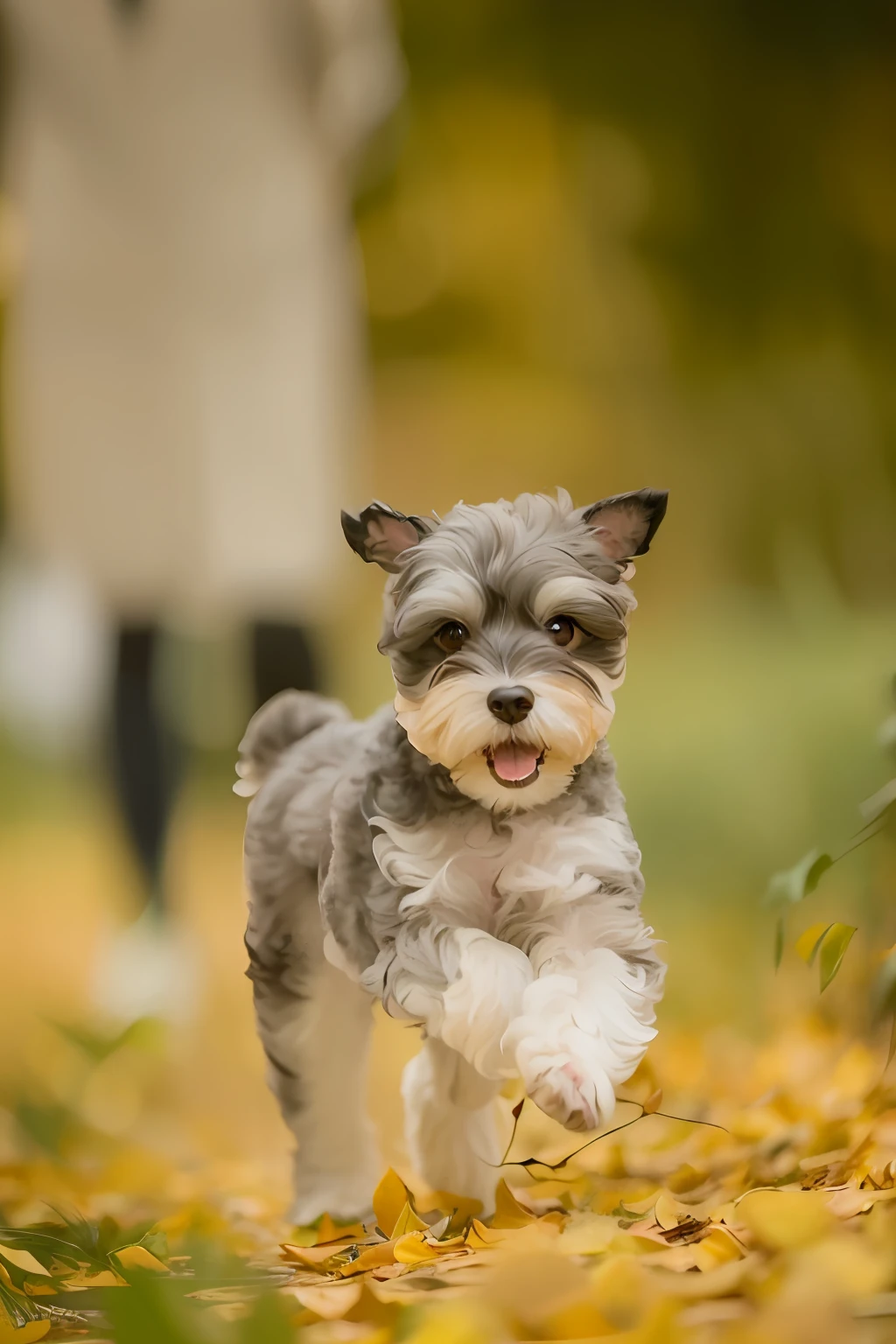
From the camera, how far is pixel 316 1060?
7.62 ft

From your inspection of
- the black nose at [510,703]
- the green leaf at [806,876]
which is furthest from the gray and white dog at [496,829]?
the green leaf at [806,876]

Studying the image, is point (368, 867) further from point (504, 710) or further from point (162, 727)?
point (162, 727)

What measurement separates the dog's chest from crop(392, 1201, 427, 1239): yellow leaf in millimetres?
511

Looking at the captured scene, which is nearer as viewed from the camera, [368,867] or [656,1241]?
[656,1241]

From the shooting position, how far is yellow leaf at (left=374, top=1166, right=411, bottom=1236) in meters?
2.04

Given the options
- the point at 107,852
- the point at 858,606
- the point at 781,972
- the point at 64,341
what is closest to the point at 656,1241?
the point at 781,972

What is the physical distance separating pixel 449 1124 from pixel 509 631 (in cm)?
90

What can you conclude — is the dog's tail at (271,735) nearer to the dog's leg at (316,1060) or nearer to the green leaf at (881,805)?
the dog's leg at (316,1060)

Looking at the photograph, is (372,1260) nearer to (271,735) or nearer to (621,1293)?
(621,1293)

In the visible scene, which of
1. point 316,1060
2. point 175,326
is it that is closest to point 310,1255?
point 316,1060

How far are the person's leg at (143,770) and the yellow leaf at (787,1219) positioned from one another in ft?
6.95

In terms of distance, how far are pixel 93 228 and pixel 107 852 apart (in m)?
1.85

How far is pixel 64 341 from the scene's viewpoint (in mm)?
3809

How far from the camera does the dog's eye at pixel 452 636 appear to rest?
178 cm
